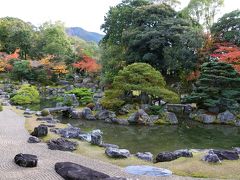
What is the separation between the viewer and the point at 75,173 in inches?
360

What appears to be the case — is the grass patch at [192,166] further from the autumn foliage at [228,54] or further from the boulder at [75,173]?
the autumn foliage at [228,54]

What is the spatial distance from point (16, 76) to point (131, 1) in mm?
17048

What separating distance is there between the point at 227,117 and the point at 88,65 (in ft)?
78.8

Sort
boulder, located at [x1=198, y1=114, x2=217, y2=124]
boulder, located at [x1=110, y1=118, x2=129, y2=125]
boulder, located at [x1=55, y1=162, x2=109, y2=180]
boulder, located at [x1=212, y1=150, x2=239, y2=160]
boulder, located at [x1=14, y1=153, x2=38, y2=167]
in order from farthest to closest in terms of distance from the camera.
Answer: boulder, located at [x1=198, y1=114, x2=217, y2=124], boulder, located at [x1=110, y1=118, x2=129, y2=125], boulder, located at [x1=212, y1=150, x2=239, y2=160], boulder, located at [x1=14, y1=153, x2=38, y2=167], boulder, located at [x1=55, y1=162, x2=109, y2=180]

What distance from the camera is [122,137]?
65.1ft

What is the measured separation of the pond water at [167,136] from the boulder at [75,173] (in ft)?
22.2

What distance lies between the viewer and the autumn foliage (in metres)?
26.6

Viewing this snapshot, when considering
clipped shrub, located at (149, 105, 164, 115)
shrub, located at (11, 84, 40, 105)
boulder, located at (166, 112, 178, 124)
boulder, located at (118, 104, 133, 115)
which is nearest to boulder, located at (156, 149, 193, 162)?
boulder, located at (166, 112, 178, 124)

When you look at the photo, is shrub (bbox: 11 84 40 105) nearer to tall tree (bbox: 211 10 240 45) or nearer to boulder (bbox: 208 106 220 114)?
boulder (bbox: 208 106 220 114)

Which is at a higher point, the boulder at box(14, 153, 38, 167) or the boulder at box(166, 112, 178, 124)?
the boulder at box(14, 153, 38, 167)

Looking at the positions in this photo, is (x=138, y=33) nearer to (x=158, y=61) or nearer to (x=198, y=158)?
(x=158, y=61)

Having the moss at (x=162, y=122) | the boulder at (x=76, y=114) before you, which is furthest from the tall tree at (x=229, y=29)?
the boulder at (x=76, y=114)

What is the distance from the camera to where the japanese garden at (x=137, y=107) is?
1097 centimetres

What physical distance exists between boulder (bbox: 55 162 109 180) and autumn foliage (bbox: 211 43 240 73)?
19050 mm
